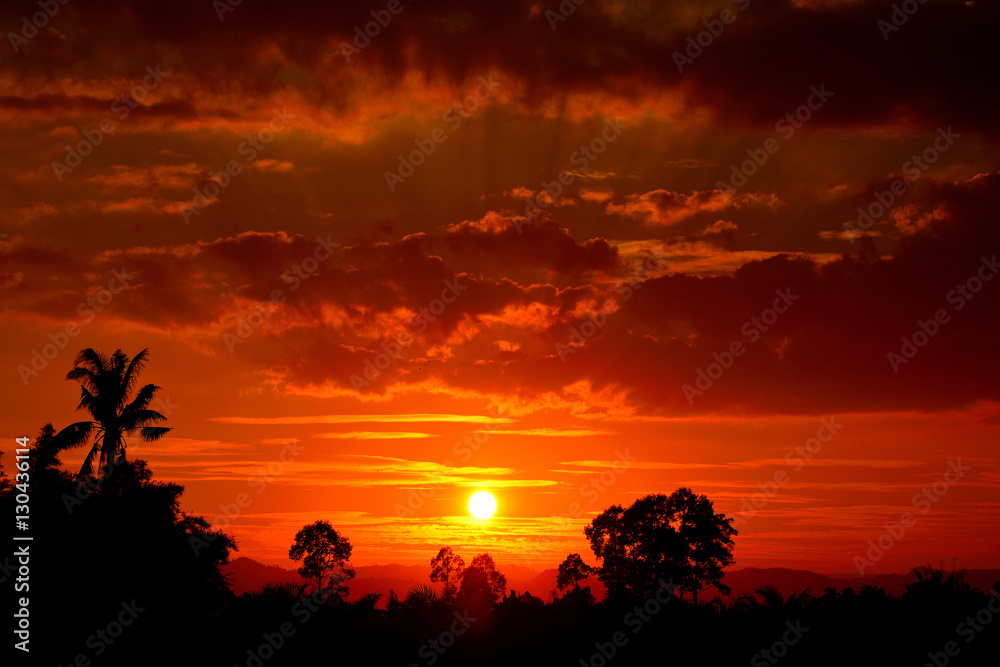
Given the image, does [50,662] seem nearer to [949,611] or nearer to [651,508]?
[949,611]

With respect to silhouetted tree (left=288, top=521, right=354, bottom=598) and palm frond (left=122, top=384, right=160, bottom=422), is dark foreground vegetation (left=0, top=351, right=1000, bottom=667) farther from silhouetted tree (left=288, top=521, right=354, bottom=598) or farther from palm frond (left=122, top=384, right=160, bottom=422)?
silhouetted tree (left=288, top=521, right=354, bottom=598)

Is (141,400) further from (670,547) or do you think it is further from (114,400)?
(670,547)

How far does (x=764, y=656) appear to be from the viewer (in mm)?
25891

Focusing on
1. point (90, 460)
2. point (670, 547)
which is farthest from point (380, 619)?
point (670, 547)

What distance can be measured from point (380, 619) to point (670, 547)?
68374 millimetres

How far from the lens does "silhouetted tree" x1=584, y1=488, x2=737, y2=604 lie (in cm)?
9225

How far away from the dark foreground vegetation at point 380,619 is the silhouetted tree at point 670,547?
60.8 m

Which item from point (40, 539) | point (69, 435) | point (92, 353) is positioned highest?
point (92, 353)

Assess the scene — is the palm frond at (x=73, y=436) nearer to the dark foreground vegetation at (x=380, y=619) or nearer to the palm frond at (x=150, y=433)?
the palm frond at (x=150, y=433)

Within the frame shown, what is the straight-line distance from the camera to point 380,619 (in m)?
30.1

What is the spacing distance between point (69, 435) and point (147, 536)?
74.7 feet

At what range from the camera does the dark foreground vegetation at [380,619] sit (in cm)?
2562

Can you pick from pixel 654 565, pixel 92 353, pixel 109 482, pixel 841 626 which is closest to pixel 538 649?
pixel 841 626

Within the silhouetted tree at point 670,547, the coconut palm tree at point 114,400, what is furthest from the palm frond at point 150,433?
the silhouetted tree at point 670,547
